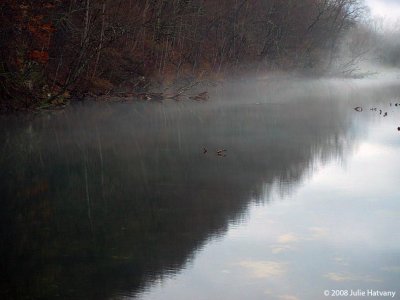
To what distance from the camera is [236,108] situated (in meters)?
30.3

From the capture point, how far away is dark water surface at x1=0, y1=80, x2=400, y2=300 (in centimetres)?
743

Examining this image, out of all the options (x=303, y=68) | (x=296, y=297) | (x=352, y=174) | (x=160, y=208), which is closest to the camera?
(x=296, y=297)

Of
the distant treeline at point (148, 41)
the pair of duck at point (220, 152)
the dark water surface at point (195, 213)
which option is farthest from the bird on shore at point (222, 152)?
the distant treeline at point (148, 41)

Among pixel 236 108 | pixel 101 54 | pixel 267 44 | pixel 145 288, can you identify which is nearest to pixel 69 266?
pixel 145 288

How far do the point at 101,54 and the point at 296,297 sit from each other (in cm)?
2683

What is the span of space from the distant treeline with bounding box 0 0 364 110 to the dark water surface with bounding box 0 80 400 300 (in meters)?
4.48

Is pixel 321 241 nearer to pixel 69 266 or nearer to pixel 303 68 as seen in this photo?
pixel 69 266

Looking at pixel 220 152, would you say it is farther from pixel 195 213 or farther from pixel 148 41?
pixel 148 41

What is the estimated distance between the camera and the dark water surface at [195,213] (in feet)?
24.4

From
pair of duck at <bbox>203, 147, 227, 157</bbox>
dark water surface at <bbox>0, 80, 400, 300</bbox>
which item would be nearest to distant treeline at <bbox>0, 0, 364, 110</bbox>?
dark water surface at <bbox>0, 80, 400, 300</bbox>

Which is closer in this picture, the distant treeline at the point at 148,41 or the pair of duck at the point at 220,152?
the pair of duck at the point at 220,152

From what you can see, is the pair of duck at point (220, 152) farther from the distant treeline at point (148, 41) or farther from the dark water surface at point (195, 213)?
the distant treeline at point (148, 41)

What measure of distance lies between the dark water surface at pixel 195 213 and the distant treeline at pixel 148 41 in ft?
14.7

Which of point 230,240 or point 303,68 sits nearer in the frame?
point 230,240
